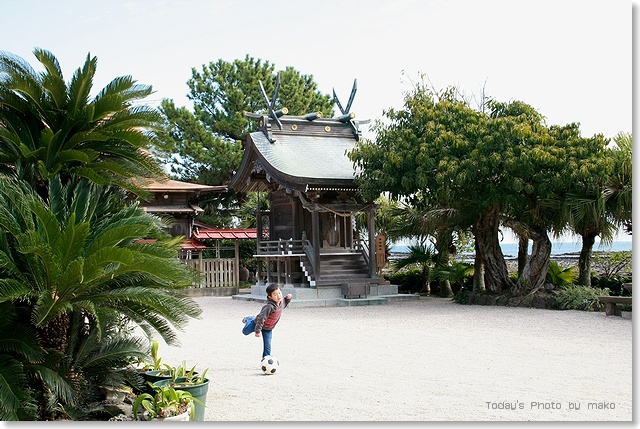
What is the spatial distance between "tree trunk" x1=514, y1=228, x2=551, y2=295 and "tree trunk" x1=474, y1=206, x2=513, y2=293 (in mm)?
733

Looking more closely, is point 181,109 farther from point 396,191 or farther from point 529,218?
point 529,218

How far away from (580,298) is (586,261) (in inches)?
87.5

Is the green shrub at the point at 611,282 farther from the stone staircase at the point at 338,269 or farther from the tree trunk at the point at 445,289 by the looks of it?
the stone staircase at the point at 338,269

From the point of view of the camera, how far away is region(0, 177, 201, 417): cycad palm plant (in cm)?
560

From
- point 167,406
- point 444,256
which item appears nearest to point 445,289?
point 444,256

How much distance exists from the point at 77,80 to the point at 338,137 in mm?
16562

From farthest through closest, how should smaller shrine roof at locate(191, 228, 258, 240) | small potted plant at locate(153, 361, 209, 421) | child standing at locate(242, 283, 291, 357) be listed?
smaller shrine roof at locate(191, 228, 258, 240) < child standing at locate(242, 283, 291, 357) < small potted plant at locate(153, 361, 209, 421)

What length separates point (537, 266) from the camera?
17.4 m

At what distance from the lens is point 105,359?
21.8 feet

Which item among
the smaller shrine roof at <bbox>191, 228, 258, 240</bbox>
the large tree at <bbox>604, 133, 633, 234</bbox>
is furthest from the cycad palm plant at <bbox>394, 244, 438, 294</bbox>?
the large tree at <bbox>604, 133, 633, 234</bbox>

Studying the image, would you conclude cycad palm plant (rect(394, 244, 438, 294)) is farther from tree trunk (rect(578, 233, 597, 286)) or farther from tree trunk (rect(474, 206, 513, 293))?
tree trunk (rect(578, 233, 597, 286))

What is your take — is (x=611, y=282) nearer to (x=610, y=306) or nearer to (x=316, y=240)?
(x=610, y=306)

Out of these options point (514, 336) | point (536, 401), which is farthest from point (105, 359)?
point (514, 336)

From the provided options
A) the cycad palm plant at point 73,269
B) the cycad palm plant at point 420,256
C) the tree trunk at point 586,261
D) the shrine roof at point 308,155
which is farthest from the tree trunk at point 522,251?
the cycad palm plant at point 73,269
